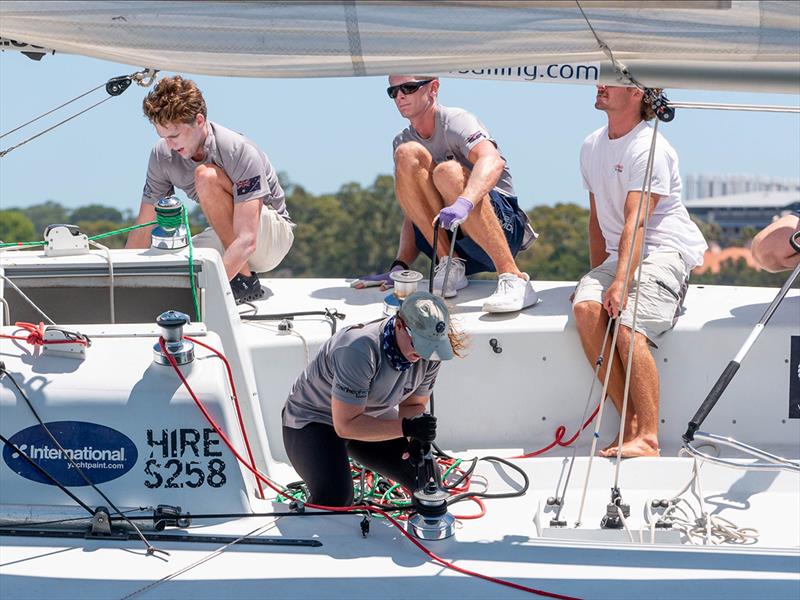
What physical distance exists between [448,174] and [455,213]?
0.23 meters

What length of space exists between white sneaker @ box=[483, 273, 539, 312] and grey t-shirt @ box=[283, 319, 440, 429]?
898 mm

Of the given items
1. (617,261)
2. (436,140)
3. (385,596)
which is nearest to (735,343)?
(617,261)

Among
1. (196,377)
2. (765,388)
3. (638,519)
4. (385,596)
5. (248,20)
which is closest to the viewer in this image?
(385,596)

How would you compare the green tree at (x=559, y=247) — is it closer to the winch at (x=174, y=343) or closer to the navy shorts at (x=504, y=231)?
the navy shorts at (x=504, y=231)

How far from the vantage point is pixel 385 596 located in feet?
9.25

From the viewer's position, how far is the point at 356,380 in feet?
10.5

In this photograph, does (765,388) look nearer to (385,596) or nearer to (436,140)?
(436,140)

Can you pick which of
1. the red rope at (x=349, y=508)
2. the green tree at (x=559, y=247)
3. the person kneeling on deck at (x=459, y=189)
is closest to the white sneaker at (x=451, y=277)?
the person kneeling on deck at (x=459, y=189)

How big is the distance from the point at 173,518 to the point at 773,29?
1.89 meters

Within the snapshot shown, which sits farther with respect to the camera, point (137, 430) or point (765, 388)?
point (765, 388)

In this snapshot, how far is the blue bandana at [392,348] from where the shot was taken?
3.18 metres

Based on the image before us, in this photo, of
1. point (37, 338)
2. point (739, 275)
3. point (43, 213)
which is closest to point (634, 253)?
point (37, 338)

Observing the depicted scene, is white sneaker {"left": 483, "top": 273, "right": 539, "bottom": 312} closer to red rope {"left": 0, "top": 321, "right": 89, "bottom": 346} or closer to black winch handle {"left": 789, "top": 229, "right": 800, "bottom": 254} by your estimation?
black winch handle {"left": 789, "top": 229, "right": 800, "bottom": 254}

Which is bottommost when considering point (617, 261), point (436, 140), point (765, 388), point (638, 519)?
point (638, 519)
